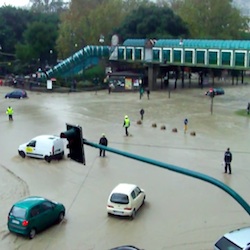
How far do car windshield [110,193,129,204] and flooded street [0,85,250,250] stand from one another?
2.19ft

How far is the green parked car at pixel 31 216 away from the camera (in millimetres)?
15516

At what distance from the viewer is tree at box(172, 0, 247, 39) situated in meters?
82.4

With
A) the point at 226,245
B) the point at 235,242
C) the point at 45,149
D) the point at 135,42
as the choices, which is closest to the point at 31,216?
the point at 226,245

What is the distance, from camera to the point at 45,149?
25.3 m

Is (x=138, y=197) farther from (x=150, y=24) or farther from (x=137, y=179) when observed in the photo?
(x=150, y=24)

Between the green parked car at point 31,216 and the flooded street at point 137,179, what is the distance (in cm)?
29

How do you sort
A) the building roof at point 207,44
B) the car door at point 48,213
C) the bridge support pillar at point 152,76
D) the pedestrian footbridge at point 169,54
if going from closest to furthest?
the car door at point 48,213 < the building roof at point 207,44 < the pedestrian footbridge at point 169,54 < the bridge support pillar at point 152,76

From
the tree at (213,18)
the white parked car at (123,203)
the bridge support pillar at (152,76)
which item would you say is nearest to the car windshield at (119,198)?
the white parked car at (123,203)

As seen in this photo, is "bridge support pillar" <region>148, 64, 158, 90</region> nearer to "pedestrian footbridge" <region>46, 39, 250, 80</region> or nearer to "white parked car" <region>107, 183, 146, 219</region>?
"pedestrian footbridge" <region>46, 39, 250, 80</region>

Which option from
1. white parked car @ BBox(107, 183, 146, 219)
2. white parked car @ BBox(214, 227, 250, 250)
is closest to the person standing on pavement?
white parked car @ BBox(107, 183, 146, 219)

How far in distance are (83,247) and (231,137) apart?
19.6 meters

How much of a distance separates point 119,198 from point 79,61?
173ft

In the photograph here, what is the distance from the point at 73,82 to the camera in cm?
6238

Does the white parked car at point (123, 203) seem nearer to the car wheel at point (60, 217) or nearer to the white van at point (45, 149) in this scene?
the car wheel at point (60, 217)
